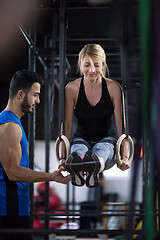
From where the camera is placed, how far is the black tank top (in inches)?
88.7

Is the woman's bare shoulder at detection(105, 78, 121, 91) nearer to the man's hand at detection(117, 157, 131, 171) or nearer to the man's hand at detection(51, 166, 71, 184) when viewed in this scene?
the man's hand at detection(117, 157, 131, 171)

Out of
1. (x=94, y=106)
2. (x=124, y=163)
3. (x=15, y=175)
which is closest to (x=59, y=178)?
(x=15, y=175)

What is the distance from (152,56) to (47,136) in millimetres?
3376

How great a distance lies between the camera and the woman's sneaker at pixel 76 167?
1.79 meters

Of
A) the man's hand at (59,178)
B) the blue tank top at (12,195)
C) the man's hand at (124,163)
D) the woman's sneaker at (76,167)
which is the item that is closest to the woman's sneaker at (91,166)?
the woman's sneaker at (76,167)

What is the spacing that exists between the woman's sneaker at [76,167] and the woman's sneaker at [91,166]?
25mm

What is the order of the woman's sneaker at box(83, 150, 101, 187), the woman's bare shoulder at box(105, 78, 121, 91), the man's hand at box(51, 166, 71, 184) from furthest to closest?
the woman's bare shoulder at box(105, 78, 121, 91)
the man's hand at box(51, 166, 71, 184)
the woman's sneaker at box(83, 150, 101, 187)

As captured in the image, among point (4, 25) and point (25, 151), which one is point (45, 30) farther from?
point (25, 151)

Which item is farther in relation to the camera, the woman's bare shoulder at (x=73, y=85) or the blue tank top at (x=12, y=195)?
the woman's bare shoulder at (x=73, y=85)

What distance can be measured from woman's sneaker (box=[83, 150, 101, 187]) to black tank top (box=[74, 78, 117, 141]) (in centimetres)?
44

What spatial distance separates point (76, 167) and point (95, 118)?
1.72 feet

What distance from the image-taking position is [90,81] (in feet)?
7.64

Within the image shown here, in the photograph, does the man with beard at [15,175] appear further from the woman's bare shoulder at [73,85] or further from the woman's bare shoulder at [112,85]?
the woman's bare shoulder at [112,85]

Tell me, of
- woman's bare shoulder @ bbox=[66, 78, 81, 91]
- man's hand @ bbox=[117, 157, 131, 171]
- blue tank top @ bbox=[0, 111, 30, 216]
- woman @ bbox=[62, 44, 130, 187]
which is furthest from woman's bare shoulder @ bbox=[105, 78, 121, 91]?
blue tank top @ bbox=[0, 111, 30, 216]
